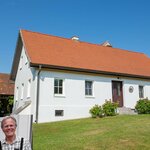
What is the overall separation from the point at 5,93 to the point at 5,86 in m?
1.94

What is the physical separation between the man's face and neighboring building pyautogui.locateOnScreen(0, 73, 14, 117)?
23.7 metres

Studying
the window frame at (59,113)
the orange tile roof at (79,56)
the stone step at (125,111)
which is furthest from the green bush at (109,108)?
the window frame at (59,113)

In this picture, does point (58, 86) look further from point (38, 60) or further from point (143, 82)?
point (143, 82)

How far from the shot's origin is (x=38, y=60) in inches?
734

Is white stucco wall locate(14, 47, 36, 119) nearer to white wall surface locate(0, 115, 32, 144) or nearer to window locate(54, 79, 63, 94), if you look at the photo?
window locate(54, 79, 63, 94)

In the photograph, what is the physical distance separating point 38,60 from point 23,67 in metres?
3.91

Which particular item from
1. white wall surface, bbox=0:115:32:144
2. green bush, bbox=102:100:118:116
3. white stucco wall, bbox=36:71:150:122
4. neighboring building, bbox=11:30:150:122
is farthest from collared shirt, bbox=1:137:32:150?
green bush, bbox=102:100:118:116

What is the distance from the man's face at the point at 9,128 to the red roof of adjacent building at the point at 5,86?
87.1 ft

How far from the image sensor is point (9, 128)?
3488 mm

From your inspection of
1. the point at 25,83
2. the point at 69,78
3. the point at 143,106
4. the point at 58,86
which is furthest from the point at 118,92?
the point at 25,83

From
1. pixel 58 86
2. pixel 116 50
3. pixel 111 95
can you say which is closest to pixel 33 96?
pixel 58 86

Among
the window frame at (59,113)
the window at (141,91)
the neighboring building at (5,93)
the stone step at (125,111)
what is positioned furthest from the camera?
the neighboring building at (5,93)

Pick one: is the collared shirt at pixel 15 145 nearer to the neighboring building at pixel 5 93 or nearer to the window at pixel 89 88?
the window at pixel 89 88

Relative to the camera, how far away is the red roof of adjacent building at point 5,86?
29.7 meters
